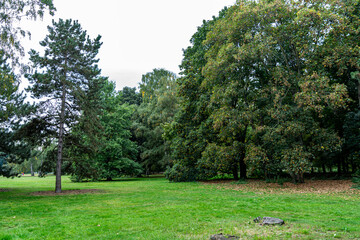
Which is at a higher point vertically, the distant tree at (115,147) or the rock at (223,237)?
the distant tree at (115,147)

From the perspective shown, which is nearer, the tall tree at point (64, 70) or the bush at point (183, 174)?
the tall tree at point (64, 70)

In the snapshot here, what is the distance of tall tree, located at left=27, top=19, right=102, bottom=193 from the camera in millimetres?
16406

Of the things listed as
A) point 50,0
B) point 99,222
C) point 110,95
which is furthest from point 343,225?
point 110,95

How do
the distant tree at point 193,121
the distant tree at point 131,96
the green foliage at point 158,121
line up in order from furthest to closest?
the distant tree at point 131,96 → the green foliage at point 158,121 → the distant tree at point 193,121

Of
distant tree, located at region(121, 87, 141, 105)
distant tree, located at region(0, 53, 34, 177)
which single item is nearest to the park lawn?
distant tree, located at region(0, 53, 34, 177)

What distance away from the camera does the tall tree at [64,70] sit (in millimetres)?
16406

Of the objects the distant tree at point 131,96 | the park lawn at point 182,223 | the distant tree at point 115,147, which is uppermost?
the distant tree at point 131,96

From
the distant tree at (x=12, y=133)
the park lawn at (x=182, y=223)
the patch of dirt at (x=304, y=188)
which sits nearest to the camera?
the park lawn at (x=182, y=223)

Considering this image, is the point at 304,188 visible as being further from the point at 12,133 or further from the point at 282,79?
the point at 12,133

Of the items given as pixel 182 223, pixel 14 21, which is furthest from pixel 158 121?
pixel 182 223

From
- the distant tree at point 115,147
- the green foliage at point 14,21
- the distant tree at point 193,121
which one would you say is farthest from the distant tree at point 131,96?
the green foliage at point 14,21

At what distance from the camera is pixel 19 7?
38.2 ft

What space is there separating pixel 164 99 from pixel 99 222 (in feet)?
92.6

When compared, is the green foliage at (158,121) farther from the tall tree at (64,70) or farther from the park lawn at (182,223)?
the park lawn at (182,223)
